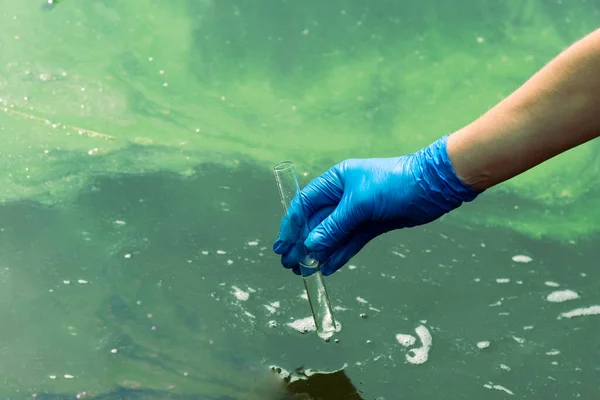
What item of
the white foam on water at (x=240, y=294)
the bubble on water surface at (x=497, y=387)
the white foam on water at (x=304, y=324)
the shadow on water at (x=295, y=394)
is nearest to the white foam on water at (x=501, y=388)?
the bubble on water surface at (x=497, y=387)

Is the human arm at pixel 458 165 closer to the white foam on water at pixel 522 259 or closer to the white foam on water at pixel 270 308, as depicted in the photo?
the white foam on water at pixel 270 308

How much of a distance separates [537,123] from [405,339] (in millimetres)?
533

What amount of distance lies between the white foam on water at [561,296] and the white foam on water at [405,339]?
1.20 feet

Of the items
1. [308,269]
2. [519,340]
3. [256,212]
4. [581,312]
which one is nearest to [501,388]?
[519,340]

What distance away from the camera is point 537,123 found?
1.09 m

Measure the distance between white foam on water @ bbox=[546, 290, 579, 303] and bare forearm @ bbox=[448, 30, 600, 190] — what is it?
0.47 m

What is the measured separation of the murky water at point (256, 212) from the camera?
1324mm

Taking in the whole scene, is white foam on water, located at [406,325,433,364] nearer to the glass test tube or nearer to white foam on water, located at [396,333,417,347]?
white foam on water, located at [396,333,417,347]

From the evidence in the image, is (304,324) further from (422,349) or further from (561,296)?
(561,296)

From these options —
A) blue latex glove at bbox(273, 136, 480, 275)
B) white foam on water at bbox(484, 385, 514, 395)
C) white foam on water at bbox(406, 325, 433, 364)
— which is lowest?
white foam on water at bbox(484, 385, 514, 395)

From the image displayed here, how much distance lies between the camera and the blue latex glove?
122 cm

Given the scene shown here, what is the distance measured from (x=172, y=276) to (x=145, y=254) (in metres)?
0.10

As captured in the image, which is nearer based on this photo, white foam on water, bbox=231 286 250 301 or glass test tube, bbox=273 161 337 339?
glass test tube, bbox=273 161 337 339

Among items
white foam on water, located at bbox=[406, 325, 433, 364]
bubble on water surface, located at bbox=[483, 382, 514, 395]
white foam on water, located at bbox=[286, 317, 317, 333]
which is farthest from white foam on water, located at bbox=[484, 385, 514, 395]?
white foam on water, located at bbox=[286, 317, 317, 333]
